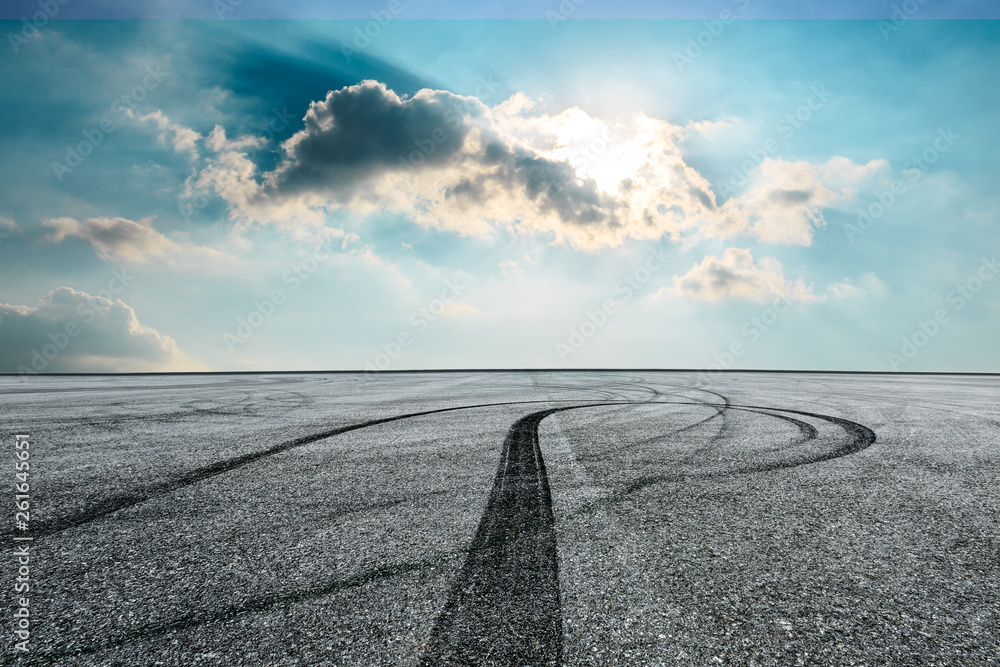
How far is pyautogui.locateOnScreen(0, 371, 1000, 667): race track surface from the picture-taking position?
83.7 inches

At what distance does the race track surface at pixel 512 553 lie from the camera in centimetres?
212

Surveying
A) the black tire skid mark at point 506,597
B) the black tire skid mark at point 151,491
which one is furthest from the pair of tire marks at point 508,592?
the black tire skid mark at point 151,491

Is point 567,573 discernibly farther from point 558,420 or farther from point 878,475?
point 558,420

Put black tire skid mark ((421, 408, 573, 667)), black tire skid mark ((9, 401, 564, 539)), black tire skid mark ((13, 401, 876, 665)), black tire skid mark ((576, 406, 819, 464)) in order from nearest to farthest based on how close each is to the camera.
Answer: black tire skid mark ((421, 408, 573, 667)) → black tire skid mark ((13, 401, 876, 665)) → black tire skid mark ((9, 401, 564, 539)) → black tire skid mark ((576, 406, 819, 464))

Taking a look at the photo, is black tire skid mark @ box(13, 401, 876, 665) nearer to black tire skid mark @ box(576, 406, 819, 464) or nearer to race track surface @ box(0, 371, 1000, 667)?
race track surface @ box(0, 371, 1000, 667)

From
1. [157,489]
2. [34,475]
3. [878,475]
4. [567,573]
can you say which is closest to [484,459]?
[567,573]

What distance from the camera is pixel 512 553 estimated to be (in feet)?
9.72

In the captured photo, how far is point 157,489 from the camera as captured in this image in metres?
4.43

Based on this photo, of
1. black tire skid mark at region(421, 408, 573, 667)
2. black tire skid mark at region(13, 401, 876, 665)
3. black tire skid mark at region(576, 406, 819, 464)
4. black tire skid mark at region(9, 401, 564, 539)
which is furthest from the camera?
black tire skid mark at region(576, 406, 819, 464)

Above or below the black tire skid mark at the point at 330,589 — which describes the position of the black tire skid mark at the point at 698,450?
above

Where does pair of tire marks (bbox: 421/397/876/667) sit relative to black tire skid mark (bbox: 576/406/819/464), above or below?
below

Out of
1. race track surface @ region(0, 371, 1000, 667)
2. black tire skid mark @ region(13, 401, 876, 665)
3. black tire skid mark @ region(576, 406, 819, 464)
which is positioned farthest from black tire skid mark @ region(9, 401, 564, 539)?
black tire skid mark @ region(576, 406, 819, 464)

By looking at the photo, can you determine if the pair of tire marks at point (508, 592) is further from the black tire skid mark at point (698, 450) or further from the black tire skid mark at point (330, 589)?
the black tire skid mark at point (698, 450)

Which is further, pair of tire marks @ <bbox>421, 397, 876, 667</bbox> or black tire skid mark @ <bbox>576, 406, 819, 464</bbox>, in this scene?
black tire skid mark @ <bbox>576, 406, 819, 464</bbox>
